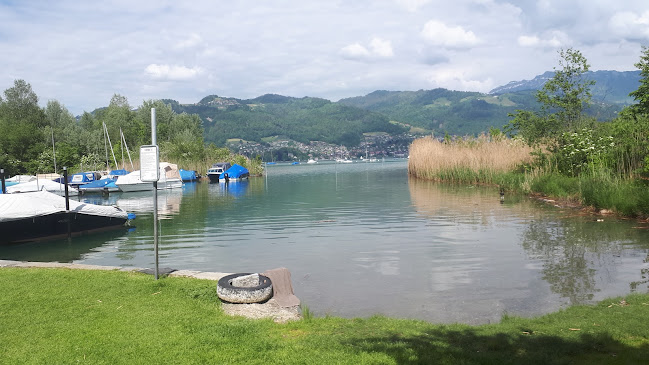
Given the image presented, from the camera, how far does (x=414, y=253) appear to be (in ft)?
45.6

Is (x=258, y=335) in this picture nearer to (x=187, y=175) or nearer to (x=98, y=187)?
(x=98, y=187)

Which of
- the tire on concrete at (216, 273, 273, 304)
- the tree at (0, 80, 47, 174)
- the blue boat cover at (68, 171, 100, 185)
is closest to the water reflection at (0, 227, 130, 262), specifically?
the tire on concrete at (216, 273, 273, 304)

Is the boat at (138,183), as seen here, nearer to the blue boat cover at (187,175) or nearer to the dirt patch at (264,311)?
the blue boat cover at (187,175)

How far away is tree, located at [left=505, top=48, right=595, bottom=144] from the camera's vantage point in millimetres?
29688

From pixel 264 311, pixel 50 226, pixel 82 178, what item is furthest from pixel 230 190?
pixel 264 311

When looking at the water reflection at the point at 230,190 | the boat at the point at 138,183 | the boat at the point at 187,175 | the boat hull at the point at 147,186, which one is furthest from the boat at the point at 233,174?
the boat hull at the point at 147,186

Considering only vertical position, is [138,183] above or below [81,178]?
below

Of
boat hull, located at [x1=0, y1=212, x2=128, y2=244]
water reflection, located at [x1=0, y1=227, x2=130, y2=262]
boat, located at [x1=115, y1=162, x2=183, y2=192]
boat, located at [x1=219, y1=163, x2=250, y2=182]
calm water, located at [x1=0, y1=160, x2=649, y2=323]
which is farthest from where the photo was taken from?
boat, located at [x1=219, y1=163, x2=250, y2=182]

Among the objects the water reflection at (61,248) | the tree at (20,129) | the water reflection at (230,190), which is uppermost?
the tree at (20,129)

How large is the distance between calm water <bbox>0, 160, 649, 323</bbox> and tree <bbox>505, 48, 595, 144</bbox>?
6.76 metres

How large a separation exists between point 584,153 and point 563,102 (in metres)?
6.92

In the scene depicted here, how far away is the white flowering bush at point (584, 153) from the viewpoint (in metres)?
22.7

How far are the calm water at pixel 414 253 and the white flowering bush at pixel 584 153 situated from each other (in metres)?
3.05

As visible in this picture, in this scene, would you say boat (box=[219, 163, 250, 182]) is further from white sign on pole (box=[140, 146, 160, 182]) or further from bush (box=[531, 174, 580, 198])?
white sign on pole (box=[140, 146, 160, 182])
